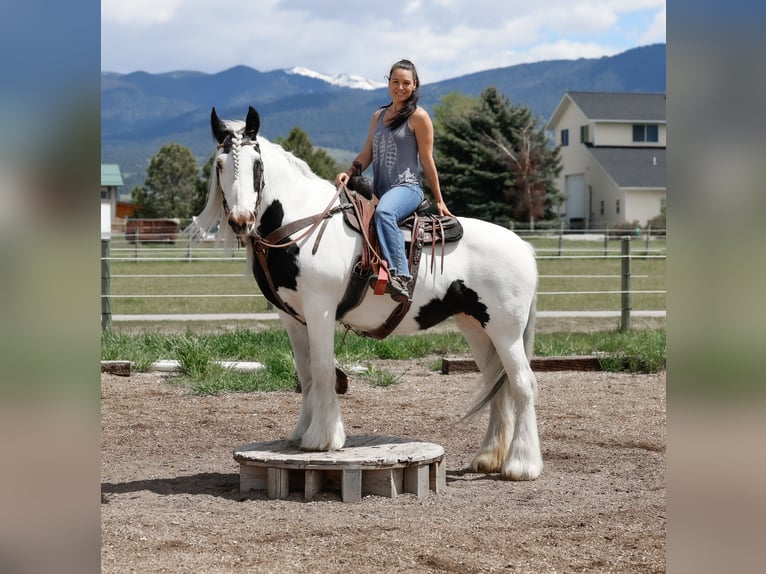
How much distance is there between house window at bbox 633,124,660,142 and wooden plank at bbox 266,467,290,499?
6030 centimetres

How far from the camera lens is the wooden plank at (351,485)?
5.42 m

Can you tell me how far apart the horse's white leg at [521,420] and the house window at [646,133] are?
5926 cm

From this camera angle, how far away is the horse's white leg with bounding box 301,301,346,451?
5.46m

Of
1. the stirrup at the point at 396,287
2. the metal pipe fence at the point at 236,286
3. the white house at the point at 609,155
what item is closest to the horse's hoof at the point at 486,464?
the stirrup at the point at 396,287

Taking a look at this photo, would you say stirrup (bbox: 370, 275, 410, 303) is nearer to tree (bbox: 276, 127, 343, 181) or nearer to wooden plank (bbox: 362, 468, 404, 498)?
wooden plank (bbox: 362, 468, 404, 498)

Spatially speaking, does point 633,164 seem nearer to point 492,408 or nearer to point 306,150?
point 306,150

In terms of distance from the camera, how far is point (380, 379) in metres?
Answer: 9.45

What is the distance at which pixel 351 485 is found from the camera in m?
5.43

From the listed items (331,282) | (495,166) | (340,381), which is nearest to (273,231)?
(331,282)

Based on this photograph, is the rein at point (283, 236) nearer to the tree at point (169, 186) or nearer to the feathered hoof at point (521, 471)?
the feathered hoof at point (521, 471)
